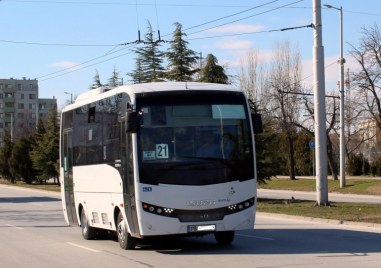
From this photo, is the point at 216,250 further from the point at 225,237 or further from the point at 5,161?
the point at 5,161

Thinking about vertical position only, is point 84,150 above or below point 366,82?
below

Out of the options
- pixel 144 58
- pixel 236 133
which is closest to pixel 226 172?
pixel 236 133

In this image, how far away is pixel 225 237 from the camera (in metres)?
14.7

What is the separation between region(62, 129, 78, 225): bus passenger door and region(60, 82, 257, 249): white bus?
148 inches

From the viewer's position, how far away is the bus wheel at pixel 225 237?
1462cm

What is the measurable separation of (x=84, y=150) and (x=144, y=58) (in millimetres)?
31339

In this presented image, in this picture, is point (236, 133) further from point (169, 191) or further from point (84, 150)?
point (84, 150)

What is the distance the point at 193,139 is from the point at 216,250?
246 centimetres

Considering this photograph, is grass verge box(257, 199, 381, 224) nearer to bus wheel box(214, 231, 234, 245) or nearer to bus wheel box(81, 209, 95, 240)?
bus wheel box(214, 231, 234, 245)

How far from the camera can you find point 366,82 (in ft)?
166

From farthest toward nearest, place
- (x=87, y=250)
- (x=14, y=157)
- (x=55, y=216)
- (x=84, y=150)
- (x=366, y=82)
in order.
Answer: (x=14, y=157) → (x=366, y=82) → (x=55, y=216) → (x=84, y=150) → (x=87, y=250)

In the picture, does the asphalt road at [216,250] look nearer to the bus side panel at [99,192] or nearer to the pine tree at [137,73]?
the bus side panel at [99,192]

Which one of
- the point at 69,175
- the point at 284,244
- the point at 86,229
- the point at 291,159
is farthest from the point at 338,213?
the point at 291,159

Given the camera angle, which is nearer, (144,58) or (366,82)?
(144,58)
